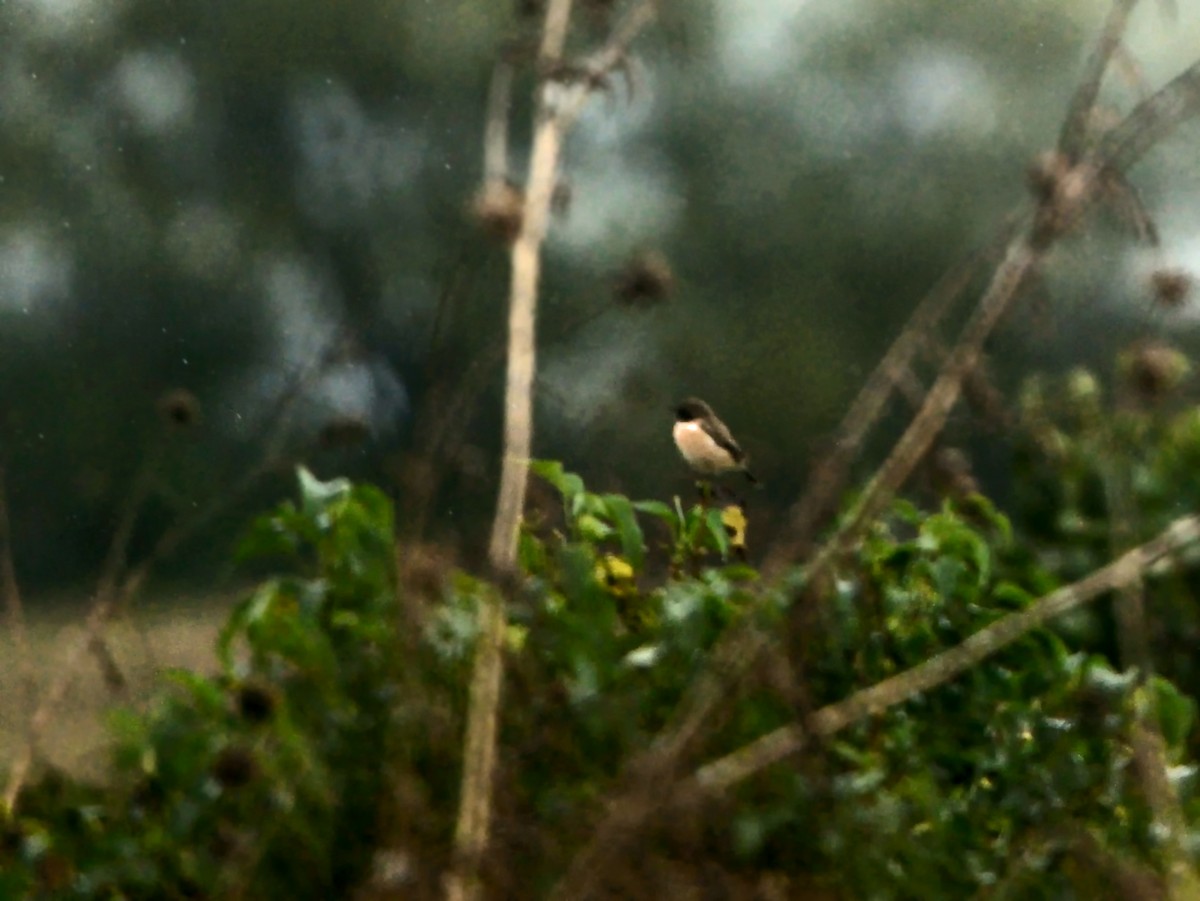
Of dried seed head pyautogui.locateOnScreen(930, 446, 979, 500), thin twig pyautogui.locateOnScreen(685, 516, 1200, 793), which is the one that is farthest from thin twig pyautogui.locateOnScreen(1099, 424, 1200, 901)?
dried seed head pyautogui.locateOnScreen(930, 446, 979, 500)

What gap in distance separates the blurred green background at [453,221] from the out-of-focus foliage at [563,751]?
51 centimetres

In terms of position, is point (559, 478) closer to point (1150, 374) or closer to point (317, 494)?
point (317, 494)

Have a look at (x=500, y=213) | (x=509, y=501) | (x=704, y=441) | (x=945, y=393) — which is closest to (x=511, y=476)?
(x=509, y=501)

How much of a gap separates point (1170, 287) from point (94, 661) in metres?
1.63

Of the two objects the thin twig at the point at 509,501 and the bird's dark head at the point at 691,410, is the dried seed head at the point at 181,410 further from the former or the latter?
the bird's dark head at the point at 691,410

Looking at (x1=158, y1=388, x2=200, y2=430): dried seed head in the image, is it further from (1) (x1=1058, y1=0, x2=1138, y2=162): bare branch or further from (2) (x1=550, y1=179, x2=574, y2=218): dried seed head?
(1) (x1=1058, y1=0, x2=1138, y2=162): bare branch

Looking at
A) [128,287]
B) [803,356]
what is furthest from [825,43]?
[128,287]

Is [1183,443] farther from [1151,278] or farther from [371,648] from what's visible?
[371,648]

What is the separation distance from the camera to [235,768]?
1.79m

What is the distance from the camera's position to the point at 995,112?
3.29 m

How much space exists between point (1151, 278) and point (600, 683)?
2.48 ft

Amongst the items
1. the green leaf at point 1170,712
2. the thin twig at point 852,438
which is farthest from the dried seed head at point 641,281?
the green leaf at point 1170,712

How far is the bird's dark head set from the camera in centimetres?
310

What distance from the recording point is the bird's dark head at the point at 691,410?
3.10m
